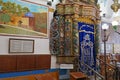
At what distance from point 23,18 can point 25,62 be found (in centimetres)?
158

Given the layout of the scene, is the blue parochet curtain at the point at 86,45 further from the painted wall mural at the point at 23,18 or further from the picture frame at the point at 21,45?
the picture frame at the point at 21,45

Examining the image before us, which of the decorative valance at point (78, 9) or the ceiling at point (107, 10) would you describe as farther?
the ceiling at point (107, 10)

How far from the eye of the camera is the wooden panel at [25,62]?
6619 mm

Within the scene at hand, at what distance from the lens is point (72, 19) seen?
25.3ft

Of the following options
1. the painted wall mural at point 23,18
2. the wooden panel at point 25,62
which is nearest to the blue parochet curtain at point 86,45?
the painted wall mural at point 23,18

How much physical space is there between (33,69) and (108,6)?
724cm

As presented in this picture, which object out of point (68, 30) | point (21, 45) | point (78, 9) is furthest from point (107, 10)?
point (21, 45)

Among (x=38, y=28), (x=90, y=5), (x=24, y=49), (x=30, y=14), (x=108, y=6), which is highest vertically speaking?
(x=108, y=6)

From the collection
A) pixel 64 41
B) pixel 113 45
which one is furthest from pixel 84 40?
pixel 113 45

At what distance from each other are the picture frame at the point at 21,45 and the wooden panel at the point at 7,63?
241mm

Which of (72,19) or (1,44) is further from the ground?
(72,19)

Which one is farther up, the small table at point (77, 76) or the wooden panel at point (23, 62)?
the wooden panel at point (23, 62)

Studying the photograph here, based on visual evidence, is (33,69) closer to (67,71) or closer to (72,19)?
(67,71)

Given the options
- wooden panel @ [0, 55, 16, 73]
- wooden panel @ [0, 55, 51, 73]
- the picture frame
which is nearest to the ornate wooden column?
wooden panel @ [0, 55, 51, 73]
